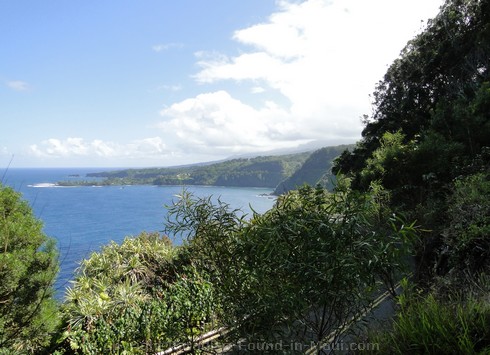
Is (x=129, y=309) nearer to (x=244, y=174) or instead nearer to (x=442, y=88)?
(x=442, y=88)

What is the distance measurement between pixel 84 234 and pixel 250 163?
3013 inches

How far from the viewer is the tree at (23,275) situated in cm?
363

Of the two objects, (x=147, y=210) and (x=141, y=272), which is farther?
(x=147, y=210)

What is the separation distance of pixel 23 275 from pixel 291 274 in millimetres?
3031

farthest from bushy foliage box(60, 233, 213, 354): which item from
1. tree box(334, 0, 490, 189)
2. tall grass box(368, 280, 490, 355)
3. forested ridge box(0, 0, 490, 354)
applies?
tree box(334, 0, 490, 189)

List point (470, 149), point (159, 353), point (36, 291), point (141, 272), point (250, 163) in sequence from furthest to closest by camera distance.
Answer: point (250, 163) → point (470, 149) → point (141, 272) → point (159, 353) → point (36, 291)

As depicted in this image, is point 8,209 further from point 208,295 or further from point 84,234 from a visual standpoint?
point 84,234

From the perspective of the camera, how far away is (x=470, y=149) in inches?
435

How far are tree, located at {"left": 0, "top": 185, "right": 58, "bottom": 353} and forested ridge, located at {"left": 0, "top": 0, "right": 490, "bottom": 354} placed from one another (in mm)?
15

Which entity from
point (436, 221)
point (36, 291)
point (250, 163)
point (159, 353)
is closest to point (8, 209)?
point (36, 291)

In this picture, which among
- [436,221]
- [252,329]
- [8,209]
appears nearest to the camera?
[252,329]

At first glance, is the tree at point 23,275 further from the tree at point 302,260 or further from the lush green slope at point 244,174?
the lush green slope at point 244,174

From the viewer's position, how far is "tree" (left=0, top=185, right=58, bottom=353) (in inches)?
143

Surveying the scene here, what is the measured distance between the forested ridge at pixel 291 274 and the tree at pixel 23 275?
15 millimetres
